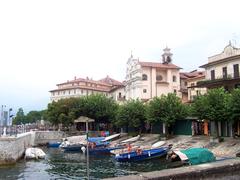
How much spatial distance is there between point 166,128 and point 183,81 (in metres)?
35.2

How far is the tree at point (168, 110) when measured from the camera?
50.0 m

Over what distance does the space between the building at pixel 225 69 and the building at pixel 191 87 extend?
3.67m

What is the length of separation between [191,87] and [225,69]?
1061 cm

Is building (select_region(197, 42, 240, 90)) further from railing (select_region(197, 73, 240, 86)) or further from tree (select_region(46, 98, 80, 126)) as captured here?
tree (select_region(46, 98, 80, 126))

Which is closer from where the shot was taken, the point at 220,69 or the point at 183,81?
the point at 220,69

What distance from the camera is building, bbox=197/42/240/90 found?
47131 millimetres

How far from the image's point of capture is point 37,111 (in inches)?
5881

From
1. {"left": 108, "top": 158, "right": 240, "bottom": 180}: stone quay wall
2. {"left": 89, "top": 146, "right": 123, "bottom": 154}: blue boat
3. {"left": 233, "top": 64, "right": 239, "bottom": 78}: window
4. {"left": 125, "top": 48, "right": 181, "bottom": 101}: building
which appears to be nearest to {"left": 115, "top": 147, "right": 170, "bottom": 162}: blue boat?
{"left": 89, "top": 146, "right": 123, "bottom": 154}: blue boat

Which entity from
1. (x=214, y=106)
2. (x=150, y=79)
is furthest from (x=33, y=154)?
(x=150, y=79)

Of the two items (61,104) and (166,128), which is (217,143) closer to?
(166,128)

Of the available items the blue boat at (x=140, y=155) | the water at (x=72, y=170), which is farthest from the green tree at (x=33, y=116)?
the blue boat at (x=140, y=155)

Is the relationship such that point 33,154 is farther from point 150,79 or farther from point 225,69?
point 150,79

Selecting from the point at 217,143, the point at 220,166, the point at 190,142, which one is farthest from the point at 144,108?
the point at 220,166

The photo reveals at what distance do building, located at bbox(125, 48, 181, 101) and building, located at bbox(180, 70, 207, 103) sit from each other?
369cm
